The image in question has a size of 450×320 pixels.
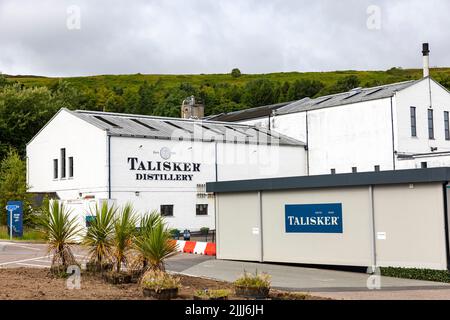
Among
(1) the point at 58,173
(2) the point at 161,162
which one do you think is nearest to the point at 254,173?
(2) the point at 161,162

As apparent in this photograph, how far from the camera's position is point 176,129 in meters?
42.2

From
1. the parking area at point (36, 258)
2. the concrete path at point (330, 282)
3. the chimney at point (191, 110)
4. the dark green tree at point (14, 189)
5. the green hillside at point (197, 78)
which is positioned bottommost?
the concrete path at point (330, 282)

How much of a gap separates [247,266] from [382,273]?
17.3ft

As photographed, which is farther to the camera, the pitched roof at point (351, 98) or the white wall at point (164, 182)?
the pitched roof at point (351, 98)

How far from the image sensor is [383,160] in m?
40.5

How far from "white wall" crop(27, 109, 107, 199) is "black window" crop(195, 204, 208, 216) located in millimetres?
6668

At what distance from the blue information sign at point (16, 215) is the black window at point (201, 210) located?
1081 centimetres

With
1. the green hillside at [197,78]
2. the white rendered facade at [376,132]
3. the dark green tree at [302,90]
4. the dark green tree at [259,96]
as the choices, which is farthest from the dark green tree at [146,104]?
the white rendered facade at [376,132]

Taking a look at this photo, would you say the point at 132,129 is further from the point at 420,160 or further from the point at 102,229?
the point at 102,229

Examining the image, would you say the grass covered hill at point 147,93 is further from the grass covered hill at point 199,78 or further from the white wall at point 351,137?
the white wall at point 351,137

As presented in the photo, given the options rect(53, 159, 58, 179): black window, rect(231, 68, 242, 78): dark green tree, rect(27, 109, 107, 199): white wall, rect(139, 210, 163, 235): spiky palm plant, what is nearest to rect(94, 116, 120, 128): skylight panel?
rect(27, 109, 107, 199): white wall

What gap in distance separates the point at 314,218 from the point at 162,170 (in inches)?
737

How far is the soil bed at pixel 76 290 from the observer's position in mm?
13234

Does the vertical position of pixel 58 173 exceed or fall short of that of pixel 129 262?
it exceeds it
